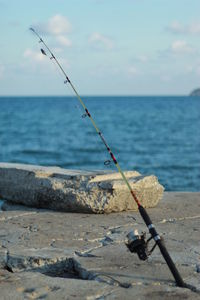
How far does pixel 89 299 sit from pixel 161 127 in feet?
117

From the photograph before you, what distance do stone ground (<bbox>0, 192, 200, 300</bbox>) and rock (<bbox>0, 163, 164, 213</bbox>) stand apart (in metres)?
0.13

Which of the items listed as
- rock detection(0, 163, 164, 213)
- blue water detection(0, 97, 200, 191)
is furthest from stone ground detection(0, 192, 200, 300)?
blue water detection(0, 97, 200, 191)

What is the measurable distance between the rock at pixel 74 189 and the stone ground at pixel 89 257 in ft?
0.42

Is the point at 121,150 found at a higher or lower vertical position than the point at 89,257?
lower

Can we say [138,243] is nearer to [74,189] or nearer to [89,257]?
[89,257]

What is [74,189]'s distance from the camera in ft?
19.4

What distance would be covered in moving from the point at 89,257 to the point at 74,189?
168 cm

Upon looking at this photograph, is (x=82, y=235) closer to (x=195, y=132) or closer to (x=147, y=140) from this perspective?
(x=147, y=140)

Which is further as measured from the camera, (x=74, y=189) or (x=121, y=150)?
(x=121, y=150)

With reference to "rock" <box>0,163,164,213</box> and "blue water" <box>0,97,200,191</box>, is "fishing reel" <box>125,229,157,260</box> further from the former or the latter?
"blue water" <box>0,97,200,191</box>

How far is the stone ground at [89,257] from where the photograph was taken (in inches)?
143

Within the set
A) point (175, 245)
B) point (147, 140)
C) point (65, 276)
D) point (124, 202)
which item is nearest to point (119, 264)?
point (65, 276)

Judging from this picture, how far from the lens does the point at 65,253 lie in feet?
14.3

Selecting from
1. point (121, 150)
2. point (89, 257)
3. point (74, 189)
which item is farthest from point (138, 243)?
point (121, 150)
